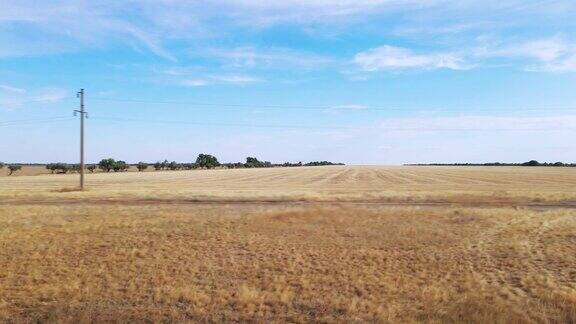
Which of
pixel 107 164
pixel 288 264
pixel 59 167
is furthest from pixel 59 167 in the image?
pixel 288 264

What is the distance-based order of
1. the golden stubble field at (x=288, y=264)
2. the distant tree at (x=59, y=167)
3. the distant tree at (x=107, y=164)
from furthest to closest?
the distant tree at (x=107, y=164) < the distant tree at (x=59, y=167) < the golden stubble field at (x=288, y=264)

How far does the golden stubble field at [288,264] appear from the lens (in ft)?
57.5

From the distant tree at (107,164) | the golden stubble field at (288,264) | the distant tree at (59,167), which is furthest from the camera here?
the distant tree at (107,164)

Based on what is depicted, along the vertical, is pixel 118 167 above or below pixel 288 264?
above

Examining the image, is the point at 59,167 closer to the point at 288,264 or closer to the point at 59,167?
the point at 59,167

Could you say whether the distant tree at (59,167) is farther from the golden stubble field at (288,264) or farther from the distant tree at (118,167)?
the golden stubble field at (288,264)

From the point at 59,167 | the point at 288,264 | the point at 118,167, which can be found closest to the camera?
the point at 288,264

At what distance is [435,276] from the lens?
21453 mm

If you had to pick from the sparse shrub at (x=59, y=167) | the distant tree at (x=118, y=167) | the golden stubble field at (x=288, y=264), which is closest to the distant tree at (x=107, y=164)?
the distant tree at (x=118, y=167)

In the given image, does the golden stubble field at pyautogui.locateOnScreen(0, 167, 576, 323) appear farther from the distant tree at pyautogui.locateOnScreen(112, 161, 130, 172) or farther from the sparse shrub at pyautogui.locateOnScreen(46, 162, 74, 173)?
the distant tree at pyautogui.locateOnScreen(112, 161, 130, 172)

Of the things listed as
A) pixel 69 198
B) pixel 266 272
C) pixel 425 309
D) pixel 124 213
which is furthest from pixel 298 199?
pixel 425 309

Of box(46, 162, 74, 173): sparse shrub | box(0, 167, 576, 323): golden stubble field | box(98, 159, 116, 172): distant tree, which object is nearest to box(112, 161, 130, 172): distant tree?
box(98, 159, 116, 172): distant tree

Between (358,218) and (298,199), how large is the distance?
1399 cm

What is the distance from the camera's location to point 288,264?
75.5 ft
